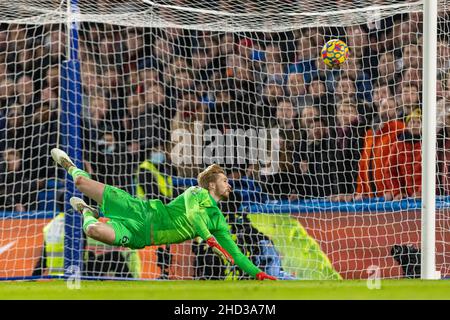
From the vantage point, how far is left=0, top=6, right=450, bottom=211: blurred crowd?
775 cm

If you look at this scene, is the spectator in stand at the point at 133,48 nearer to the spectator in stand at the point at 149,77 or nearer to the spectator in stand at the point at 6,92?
the spectator in stand at the point at 149,77

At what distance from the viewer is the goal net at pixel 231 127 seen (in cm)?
762

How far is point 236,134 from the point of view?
26.0 ft

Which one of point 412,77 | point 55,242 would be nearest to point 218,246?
point 55,242

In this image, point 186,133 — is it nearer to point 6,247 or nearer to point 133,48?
point 133,48

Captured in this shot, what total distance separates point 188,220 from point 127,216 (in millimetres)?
477

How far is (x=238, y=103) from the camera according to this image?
805 centimetres

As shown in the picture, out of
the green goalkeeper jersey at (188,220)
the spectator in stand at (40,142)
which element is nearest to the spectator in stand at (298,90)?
the green goalkeeper jersey at (188,220)

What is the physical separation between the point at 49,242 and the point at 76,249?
36cm

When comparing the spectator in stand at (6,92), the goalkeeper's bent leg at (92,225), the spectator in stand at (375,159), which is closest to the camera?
the goalkeeper's bent leg at (92,225)

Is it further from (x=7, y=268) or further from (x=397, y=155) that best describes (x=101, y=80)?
(x=397, y=155)

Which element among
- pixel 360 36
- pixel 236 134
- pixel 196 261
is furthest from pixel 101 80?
pixel 360 36

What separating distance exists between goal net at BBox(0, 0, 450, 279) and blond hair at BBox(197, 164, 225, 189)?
9.8 inches

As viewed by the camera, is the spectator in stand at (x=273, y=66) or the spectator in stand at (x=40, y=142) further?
the spectator in stand at (x=273, y=66)
